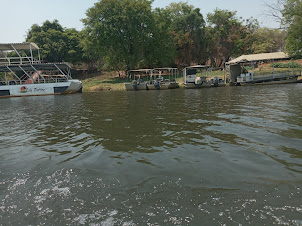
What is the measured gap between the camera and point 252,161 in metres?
5.06

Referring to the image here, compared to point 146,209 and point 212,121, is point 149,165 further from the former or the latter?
point 212,121

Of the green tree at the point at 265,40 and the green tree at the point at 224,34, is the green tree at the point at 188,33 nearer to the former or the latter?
the green tree at the point at 224,34

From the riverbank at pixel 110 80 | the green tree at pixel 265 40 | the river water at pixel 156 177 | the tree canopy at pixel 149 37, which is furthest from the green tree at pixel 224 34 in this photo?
the river water at pixel 156 177

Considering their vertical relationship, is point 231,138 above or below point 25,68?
below

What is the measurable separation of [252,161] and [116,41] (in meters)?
43.2

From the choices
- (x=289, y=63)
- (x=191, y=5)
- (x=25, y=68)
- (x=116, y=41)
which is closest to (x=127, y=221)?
(x=25, y=68)

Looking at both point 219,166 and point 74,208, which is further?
point 219,166

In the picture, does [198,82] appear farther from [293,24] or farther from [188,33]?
[188,33]

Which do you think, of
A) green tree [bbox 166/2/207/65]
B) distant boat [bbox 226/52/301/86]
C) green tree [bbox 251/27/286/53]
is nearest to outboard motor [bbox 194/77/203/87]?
distant boat [bbox 226/52/301/86]

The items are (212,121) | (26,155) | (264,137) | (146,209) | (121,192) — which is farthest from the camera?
(212,121)

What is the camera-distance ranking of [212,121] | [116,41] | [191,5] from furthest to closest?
[191,5]
[116,41]
[212,121]

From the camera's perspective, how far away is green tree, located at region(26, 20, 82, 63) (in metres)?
50.8

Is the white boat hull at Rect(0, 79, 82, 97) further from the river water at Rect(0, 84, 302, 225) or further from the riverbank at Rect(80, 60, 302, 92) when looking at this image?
the river water at Rect(0, 84, 302, 225)

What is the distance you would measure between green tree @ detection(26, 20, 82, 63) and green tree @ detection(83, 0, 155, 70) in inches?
339
